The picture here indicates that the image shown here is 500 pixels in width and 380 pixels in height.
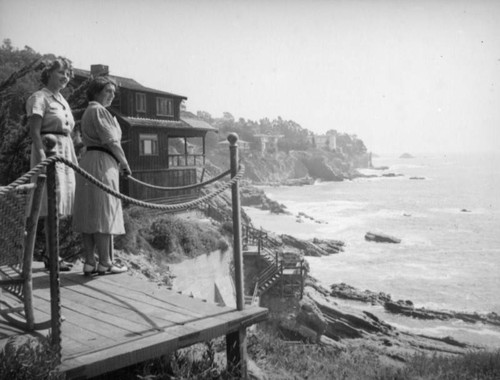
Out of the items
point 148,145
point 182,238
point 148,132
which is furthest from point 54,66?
point 148,132

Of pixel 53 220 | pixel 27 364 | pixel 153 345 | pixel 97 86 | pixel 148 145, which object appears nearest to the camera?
pixel 27 364

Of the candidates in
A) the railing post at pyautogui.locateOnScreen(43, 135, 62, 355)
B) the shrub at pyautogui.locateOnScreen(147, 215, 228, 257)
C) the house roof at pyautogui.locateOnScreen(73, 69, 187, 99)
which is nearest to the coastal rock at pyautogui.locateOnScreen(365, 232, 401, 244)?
the house roof at pyautogui.locateOnScreen(73, 69, 187, 99)

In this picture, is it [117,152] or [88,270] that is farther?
[88,270]

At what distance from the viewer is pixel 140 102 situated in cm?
2578

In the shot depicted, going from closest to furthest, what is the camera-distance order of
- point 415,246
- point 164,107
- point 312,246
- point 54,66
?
point 54,66 → point 164,107 → point 312,246 → point 415,246

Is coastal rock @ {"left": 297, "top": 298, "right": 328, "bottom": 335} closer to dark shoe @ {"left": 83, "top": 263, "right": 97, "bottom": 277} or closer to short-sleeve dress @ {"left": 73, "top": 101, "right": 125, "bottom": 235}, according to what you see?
dark shoe @ {"left": 83, "top": 263, "right": 97, "bottom": 277}

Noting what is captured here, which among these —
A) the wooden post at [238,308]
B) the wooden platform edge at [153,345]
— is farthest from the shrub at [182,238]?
the wooden platform edge at [153,345]

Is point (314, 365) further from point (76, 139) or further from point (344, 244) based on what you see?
point (344, 244)

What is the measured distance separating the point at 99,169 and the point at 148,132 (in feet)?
68.8

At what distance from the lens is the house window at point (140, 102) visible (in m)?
25.5

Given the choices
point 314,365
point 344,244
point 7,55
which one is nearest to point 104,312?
point 314,365

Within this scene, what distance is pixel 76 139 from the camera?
6.09m

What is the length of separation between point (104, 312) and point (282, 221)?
50822 millimetres

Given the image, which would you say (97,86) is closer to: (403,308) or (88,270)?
(88,270)
